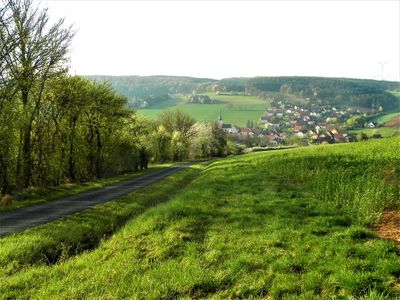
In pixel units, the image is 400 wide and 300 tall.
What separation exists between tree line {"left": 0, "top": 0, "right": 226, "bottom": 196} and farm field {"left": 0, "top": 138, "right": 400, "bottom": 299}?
15.6 meters

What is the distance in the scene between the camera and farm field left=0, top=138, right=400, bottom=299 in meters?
8.20

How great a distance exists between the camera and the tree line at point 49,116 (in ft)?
91.5

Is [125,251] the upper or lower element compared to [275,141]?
upper

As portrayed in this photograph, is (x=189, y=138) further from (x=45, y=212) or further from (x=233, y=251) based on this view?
(x=233, y=251)

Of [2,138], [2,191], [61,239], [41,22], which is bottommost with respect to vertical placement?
[2,191]

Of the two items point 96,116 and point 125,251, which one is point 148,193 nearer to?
point 125,251

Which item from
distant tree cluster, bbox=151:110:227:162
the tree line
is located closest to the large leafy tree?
the tree line

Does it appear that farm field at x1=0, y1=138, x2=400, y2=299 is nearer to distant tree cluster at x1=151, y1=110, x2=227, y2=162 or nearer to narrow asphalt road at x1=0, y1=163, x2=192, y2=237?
narrow asphalt road at x1=0, y1=163, x2=192, y2=237

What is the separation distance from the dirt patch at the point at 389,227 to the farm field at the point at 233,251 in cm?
33

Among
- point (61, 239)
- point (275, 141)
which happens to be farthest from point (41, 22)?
point (275, 141)

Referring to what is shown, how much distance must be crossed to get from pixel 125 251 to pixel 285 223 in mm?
6214

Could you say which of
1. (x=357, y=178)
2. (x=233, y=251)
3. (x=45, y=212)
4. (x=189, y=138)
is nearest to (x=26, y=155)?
(x=45, y=212)

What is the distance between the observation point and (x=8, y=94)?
27.6 metres

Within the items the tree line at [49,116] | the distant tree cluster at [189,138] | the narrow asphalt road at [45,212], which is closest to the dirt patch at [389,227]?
the narrow asphalt road at [45,212]
